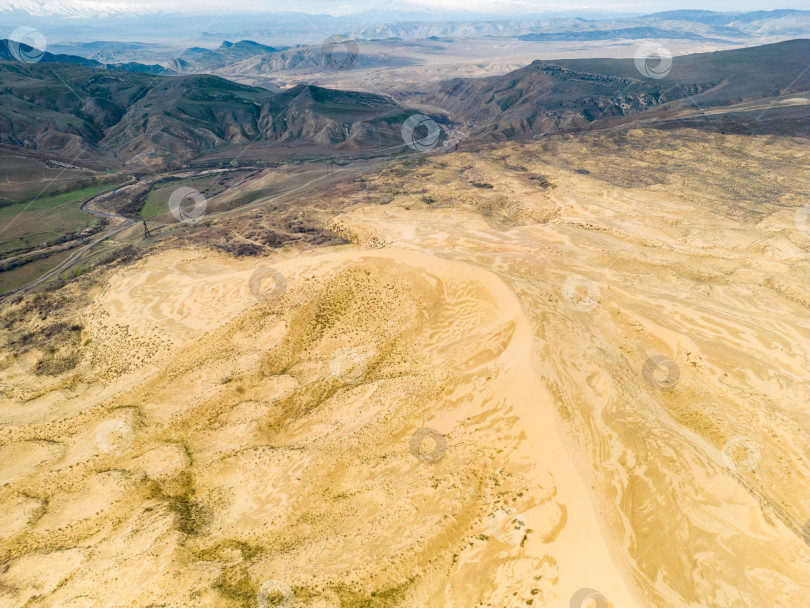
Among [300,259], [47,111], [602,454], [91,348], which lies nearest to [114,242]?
[91,348]

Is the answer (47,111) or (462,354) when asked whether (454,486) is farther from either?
(47,111)
